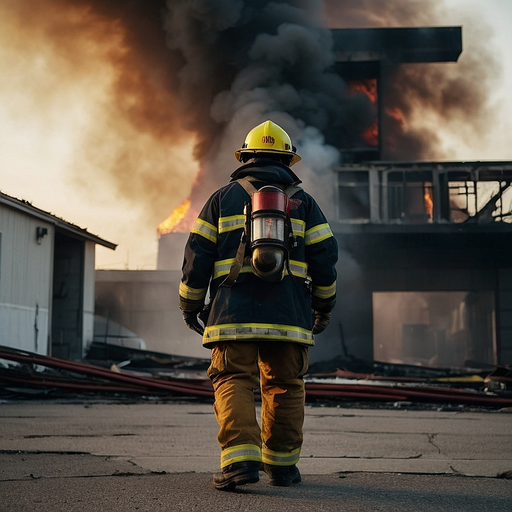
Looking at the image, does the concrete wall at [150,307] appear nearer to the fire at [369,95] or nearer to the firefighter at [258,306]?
the fire at [369,95]

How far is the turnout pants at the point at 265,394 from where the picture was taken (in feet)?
10.9

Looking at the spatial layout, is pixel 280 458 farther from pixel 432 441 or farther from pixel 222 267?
pixel 432 441

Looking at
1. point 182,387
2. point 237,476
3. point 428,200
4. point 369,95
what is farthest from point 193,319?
point 369,95

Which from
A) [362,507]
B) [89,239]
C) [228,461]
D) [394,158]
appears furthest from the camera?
[394,158]

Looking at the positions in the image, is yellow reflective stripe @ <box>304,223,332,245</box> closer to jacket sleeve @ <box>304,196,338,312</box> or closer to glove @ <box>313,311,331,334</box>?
jacket sleeve @ <box>304,196,338,312</box>

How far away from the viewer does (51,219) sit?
55.8 feet

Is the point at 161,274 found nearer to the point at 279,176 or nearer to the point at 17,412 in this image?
the point at 17,412

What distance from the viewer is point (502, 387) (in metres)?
10.7

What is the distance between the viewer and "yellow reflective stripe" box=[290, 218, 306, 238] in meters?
3.67

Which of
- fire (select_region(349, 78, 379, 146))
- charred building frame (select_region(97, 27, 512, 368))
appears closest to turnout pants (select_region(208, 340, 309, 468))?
charred building frame (select_region(97, 27, 512, 368))

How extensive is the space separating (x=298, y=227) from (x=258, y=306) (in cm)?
44

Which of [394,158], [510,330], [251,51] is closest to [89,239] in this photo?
[510,330]

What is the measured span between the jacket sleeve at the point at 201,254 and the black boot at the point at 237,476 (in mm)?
850

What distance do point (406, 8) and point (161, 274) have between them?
742 inches
